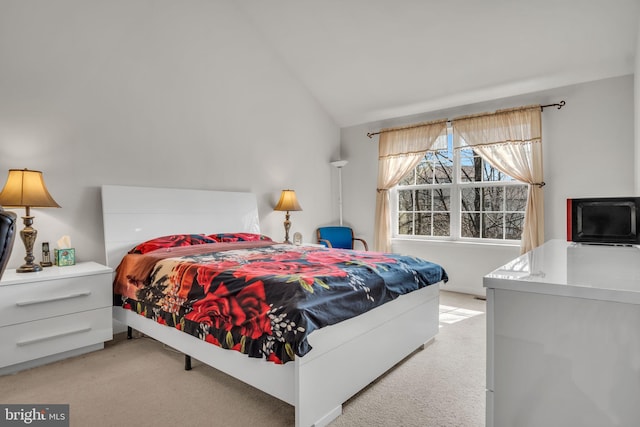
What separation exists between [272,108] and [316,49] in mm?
875

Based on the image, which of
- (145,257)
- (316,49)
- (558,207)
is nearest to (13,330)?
(145,257)

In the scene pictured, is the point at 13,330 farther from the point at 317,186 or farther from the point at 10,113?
the point at 317,186

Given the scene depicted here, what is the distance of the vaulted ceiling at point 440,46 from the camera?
3080 millimetres

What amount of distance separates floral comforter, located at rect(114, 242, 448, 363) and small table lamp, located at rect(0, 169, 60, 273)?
0.61 metres

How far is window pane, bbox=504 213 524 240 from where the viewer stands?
13.2 ft

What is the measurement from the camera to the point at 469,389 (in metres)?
2.04

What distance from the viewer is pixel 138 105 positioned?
328 cm

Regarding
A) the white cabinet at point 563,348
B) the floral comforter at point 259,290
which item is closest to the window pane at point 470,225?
the floral comforter at point 259,290

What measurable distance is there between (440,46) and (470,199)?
70.8 inches

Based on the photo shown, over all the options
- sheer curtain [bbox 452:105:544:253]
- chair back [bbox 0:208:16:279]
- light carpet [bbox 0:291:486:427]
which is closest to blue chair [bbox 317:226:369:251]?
sheer curtain [bbox 452:105:544:253]

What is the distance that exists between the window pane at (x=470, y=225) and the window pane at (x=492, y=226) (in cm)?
7

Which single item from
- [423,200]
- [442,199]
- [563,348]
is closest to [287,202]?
[423,200]

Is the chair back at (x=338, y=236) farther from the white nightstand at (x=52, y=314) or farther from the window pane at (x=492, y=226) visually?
the white nightstand at (x=52, y=314)

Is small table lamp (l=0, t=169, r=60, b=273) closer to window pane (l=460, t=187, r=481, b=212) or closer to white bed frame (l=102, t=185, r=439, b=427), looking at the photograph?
white bed frame (l=102, t=185, r=439, b=427)
